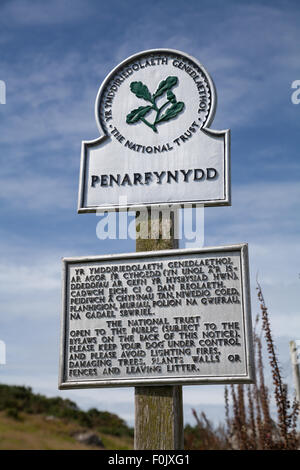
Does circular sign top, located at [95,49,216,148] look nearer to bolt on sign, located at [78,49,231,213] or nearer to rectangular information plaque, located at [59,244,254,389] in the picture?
bolt on sign, located at [78,49,231,213]

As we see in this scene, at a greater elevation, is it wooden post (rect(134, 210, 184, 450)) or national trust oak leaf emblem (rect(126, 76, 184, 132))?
national trust oak leaf emblem (rect(126, 76, 184, 132))

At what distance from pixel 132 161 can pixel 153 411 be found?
308 cm

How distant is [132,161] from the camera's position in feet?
22.2

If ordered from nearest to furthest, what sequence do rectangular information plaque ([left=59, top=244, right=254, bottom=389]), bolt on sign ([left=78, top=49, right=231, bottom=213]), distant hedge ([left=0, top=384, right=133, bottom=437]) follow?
rectangular information plaque ([left=59, top=244, right=254, bottom=389]), bolt on sign ([left=78, top=49, right=231, bottom=213]), distant hedge ([left=0, top=384, right=133, bottom=437])

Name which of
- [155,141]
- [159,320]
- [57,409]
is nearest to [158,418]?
[159,320]

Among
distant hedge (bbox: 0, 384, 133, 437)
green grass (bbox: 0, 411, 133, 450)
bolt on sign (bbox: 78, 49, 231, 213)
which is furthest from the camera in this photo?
distant hedge (bbox: 0, 384, 133, 437)

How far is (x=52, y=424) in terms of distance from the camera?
28422mm

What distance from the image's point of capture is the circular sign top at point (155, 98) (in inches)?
267

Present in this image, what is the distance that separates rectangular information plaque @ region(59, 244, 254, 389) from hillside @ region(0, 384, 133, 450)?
754 inches

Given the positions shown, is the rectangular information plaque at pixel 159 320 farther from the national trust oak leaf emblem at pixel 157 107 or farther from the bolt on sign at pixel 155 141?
the national trust oak leaf emblem at pixel 157 107

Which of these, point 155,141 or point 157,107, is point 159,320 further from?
point 157,107

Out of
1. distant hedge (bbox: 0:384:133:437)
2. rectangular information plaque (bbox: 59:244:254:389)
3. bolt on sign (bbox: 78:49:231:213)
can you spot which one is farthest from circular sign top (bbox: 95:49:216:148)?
distant hedge (bbox: 0:384:133:437)

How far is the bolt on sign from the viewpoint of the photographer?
21.4 feet
